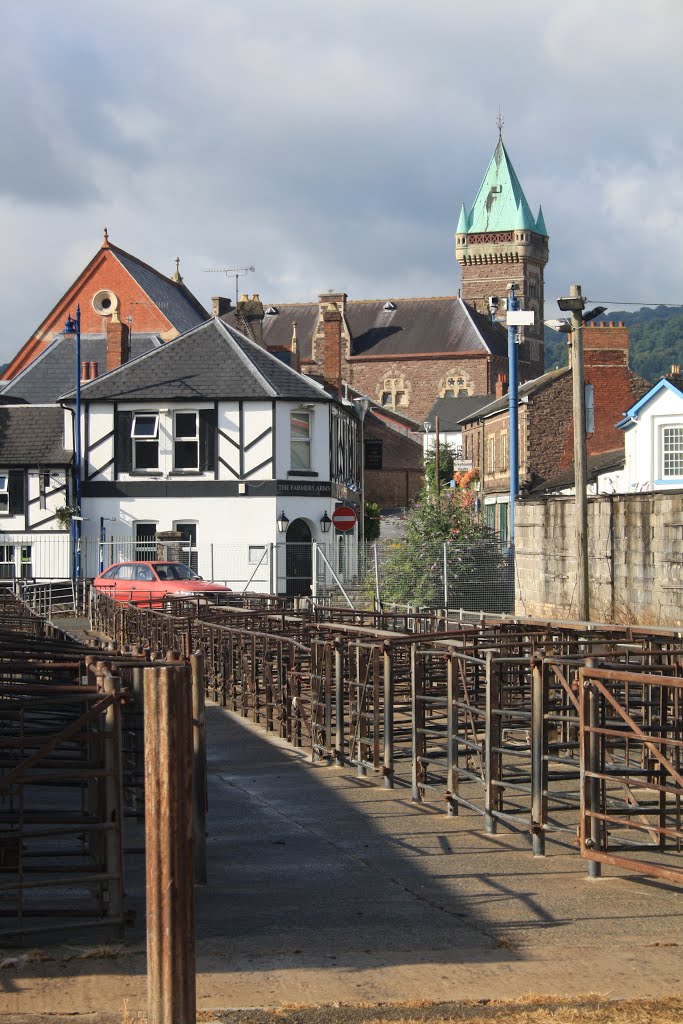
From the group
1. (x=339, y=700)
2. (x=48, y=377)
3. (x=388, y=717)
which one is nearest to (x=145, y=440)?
(x=48, y=377)

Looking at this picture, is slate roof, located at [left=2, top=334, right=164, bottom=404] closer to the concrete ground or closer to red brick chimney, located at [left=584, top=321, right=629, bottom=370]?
red brick chimney, located at [left=584, top=321, right=629, bottom=370]

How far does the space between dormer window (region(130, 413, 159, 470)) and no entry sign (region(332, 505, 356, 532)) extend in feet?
36.6

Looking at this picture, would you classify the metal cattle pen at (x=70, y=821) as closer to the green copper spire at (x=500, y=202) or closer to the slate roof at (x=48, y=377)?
the slate roof at (x=48, y=377)

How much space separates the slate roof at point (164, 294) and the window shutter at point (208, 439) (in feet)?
74.4

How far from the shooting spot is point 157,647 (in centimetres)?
2034

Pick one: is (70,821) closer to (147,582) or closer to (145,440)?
(147,582)

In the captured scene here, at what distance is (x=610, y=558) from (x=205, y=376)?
21.0m

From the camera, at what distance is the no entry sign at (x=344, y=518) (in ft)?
108

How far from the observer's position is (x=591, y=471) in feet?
A: 157

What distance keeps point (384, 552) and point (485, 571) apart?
3.45 m

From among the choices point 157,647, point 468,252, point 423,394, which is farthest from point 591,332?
point 468,252

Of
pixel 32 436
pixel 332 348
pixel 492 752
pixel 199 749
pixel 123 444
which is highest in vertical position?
pixel 332 348

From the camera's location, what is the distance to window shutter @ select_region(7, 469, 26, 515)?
44.2 meters

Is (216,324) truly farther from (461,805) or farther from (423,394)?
(423,394)
